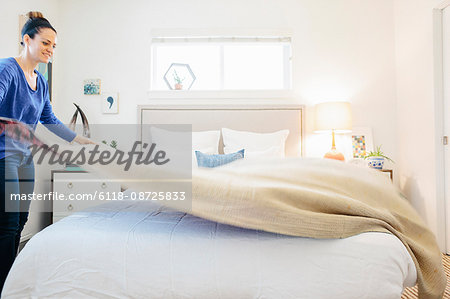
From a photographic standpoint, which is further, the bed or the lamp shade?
the lamp shade

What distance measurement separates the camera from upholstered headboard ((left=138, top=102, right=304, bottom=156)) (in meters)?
3.19

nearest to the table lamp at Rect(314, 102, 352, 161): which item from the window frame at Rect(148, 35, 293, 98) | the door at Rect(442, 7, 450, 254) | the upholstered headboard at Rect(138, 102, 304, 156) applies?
the upholstered headboard at Rect(138, 102, 304, 156)

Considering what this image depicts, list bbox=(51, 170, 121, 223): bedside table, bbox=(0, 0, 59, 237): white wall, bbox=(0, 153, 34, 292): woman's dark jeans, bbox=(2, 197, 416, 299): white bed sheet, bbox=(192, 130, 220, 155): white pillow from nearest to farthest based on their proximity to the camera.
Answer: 1. bbox=(2, 197, 416, 299): white bed sheet
2. bbox=(0, 153, 34, 292): woman's dark jeans
3. bbox=(0, 0, 59, 237): white wall
4. bbox=(51, 170, 121, 223): bedside table
5. bbox=(192, 130, 220, 155): white pillow

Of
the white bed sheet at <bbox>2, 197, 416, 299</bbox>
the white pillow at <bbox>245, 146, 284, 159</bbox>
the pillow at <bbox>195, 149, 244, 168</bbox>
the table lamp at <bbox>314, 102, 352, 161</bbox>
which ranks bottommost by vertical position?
the white bed sheet at <bbox>2, 197, 416, 299</bbox>

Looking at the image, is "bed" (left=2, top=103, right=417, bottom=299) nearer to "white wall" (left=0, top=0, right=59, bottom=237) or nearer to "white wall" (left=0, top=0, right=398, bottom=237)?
"white wall" (left=0, top=0, right=59, bottom=237)

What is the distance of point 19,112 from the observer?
1.45 metres

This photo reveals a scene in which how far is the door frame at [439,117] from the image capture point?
8.44 feet

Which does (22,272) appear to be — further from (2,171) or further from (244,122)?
(244,122)

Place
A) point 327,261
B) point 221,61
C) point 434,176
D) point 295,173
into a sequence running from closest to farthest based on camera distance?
point 327,261, point 295,173, point 434,176, point 221,61

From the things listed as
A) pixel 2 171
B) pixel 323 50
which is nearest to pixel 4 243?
pixel 2 171

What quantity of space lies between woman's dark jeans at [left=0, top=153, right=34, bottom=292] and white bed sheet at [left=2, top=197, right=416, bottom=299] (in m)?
0.47

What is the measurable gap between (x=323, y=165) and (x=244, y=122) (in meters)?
2.10

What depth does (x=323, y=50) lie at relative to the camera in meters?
3.32

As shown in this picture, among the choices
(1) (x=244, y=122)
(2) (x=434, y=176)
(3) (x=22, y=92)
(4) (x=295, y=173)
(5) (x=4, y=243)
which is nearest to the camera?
(4) (x=295, y=173)
